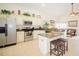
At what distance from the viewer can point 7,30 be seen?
7.98ft

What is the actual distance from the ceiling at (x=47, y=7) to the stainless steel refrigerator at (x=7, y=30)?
233mm

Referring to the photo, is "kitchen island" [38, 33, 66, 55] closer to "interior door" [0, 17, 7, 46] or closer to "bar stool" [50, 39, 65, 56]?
"bar stool" [50, 39, 65, 56]

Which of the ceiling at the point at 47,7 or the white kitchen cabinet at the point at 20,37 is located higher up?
the ceiling at the point at 47,7

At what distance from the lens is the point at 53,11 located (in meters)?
2.43

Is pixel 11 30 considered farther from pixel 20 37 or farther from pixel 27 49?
pixel 27 49

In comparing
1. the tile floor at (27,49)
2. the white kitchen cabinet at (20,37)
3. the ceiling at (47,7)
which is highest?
the ceiling at (47,7)

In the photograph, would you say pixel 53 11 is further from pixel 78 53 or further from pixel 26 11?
pixel 78 53

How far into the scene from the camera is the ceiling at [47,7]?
2.40 m

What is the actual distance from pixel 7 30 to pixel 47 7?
835 millimetres

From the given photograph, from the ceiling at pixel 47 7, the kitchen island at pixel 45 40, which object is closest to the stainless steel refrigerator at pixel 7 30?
the ceiling at pixel 47 7

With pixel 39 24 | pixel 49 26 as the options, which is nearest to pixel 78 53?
pixel 49 26

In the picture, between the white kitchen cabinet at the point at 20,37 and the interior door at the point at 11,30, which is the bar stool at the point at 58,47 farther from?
the interior door at the point at 11,30

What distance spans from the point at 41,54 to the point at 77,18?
0.92 metres

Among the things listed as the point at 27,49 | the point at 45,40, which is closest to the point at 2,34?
the point at 27,49
